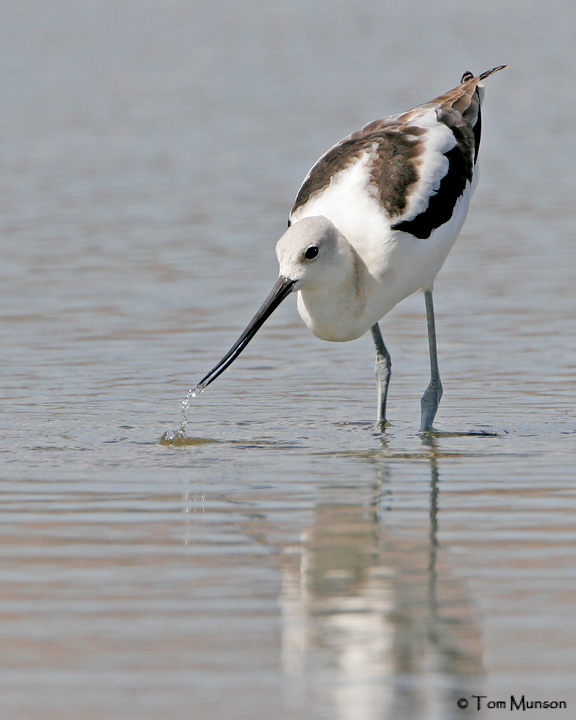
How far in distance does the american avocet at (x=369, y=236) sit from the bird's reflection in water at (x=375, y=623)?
1753 millimetres

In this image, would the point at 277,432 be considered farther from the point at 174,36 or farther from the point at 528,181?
the point at 174,36

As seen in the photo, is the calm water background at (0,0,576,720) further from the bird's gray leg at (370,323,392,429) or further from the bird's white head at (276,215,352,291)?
the bird's white head at (276,215,352,291)

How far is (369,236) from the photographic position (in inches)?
292

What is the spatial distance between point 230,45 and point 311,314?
23.3 m

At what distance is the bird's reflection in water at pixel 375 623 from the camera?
13.1ft

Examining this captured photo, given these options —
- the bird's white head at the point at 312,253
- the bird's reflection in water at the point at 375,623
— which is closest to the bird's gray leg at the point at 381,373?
the bird's white head at the point at 312,253

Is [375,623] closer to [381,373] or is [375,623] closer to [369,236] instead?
[369,236]

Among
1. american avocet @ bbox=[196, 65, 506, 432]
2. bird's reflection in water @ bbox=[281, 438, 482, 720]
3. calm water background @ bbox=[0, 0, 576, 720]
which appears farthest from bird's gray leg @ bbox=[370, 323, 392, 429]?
bird's reflection in water @ bbox=[281, 438, 482, 720]

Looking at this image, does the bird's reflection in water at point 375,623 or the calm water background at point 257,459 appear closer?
the bird's reflection in water at point 375,623

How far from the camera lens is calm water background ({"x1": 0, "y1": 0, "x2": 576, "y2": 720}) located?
420 cm

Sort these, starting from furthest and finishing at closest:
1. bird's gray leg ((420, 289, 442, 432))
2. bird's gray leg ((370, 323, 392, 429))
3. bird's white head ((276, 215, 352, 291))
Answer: bird's gray leg ((370, 323, 392, 429))
bird's gray leg ((420, 289, 442, 432))
bird's white head ((276, 215, 352, 291))

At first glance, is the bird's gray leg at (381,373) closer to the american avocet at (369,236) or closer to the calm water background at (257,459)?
the american avocet at (369,236)

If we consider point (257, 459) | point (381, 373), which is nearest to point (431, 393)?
point (381, 373)

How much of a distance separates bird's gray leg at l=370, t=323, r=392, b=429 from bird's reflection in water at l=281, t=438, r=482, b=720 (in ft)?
6.63
